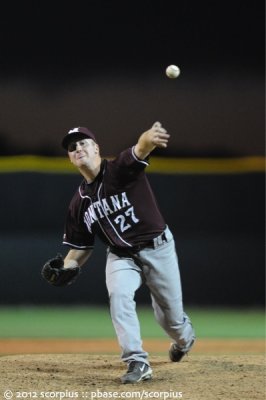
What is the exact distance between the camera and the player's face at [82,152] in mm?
3604

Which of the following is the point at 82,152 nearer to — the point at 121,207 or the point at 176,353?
the point at 121,207

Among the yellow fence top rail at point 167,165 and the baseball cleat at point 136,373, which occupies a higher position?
the yellow fence top rail at point 167,165

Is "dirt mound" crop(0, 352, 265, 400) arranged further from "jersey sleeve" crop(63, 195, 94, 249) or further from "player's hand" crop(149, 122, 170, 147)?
"player's hand" crop(149, 122, 170, 147)

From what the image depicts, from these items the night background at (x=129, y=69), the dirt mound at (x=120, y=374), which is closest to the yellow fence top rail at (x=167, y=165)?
the night background at (x=129, y=69)

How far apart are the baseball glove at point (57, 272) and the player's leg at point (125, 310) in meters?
0.25

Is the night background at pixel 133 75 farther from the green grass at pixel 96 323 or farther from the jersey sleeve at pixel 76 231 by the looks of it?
the jersey sleeve at pixel 76 231

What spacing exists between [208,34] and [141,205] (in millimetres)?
5208

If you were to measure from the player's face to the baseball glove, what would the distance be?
0.52m

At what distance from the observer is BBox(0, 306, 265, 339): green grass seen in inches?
227

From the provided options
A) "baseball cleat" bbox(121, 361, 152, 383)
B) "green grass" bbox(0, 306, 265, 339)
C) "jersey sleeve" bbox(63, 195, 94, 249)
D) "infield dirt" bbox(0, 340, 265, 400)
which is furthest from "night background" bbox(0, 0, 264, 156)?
"baseball cleat" bbox(121, 361, 152, 383)

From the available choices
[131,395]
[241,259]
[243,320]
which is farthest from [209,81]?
[131,395]

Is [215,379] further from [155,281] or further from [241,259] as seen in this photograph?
[241,259]

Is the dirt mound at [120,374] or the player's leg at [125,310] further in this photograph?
the player's leg at [125,310]

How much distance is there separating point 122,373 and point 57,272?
670 mm
